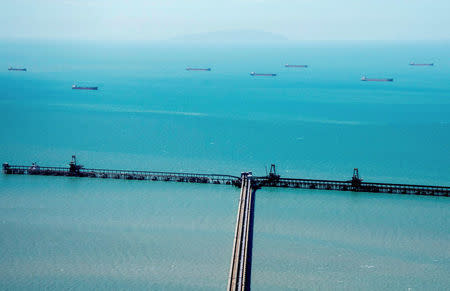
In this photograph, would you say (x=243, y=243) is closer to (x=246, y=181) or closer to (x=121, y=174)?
(x=246, y=181)

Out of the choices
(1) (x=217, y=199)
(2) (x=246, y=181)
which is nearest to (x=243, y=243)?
(1) (x=217, y=199)

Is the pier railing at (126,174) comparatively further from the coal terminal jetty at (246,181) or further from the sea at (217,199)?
the sea at (217,199)

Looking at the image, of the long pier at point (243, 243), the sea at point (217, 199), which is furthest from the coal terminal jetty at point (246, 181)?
the sea at point (217, 199)

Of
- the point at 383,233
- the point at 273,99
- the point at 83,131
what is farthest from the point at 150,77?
the point at 383,233

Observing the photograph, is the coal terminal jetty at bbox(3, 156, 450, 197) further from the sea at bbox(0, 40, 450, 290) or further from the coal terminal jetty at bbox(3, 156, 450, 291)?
the sea at bbox(0, 40, 450, 290)

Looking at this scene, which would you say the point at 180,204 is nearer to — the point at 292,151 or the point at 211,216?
the point at 211,216

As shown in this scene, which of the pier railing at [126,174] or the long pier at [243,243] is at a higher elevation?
the pier railing at [126,174]
